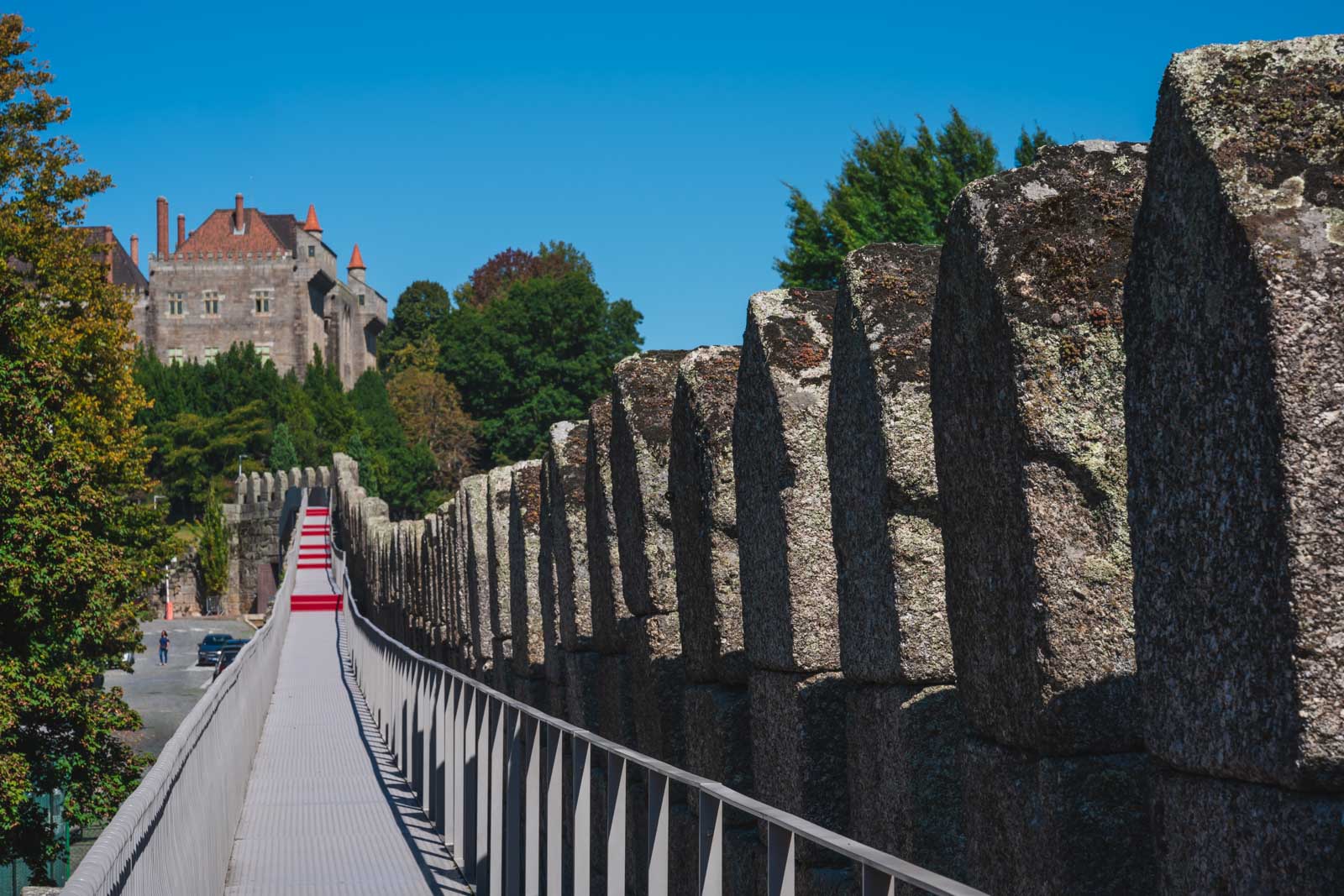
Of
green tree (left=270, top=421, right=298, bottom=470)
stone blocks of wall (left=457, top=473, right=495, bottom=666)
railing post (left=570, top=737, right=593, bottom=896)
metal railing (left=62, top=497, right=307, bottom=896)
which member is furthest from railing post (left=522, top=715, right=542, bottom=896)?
green tree (left=270, top=421, right=298, bottom=470)

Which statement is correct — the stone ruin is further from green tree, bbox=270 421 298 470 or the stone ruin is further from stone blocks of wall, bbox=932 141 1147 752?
green tree, bbox=270 421 298 470

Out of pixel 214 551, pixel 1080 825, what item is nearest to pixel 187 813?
pixel 1080 825

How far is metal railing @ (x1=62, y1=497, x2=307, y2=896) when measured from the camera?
180 inches

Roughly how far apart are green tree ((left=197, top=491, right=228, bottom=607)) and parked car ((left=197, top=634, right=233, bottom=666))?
18146 mm

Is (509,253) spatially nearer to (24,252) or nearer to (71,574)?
(24,252)

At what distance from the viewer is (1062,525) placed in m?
3.66

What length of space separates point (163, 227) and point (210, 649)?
72674 millimetres

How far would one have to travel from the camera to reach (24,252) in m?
34.6

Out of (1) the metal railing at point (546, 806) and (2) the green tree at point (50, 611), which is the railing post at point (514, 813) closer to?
(1) the metal railing at point (546, 806)

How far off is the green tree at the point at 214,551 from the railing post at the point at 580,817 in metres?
79.5

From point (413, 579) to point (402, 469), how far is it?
230ft

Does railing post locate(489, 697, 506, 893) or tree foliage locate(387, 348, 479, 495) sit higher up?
tree foliage locate(387, 348, 479, 495)

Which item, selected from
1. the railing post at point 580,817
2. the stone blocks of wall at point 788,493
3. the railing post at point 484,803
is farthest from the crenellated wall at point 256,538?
the stone blocks of wall at point 788,493

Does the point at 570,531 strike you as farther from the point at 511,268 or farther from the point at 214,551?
the point at 511,268
